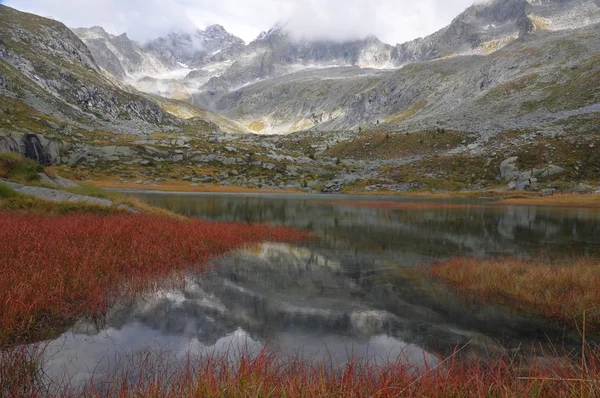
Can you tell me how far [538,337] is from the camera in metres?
7.86

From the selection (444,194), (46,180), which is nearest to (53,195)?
(46,180)

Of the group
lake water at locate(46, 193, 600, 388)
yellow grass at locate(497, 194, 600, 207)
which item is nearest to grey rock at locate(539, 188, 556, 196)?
yellow grass at locate(497, 194, 600, 207)

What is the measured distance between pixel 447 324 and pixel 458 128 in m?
117

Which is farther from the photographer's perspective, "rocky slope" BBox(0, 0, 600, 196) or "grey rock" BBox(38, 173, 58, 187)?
"rocky slope" BBox(0, 0, 600, 196)

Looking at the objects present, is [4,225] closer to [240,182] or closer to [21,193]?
[21,193]

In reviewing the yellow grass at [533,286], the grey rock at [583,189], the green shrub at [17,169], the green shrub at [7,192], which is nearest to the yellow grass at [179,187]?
the green shrub at [17,169]

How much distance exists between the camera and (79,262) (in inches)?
397

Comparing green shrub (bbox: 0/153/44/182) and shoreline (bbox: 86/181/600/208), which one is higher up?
green shrub (bbox: 0/153/44/182)

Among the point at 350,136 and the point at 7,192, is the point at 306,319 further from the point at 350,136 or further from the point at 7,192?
the point at 350,136

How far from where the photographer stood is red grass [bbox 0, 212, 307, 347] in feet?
22.5

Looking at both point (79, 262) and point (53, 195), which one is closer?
point (79, 262)

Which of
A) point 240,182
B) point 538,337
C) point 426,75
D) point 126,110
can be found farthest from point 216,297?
point 426,75

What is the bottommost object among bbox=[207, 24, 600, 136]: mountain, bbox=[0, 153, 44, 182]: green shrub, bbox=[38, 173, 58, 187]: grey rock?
bbox=[38, 173, 58, 187]: grey rock

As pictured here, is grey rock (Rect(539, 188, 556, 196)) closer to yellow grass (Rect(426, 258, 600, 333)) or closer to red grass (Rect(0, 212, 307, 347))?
yellow grass (Rect(426, 258, 600, 333))
